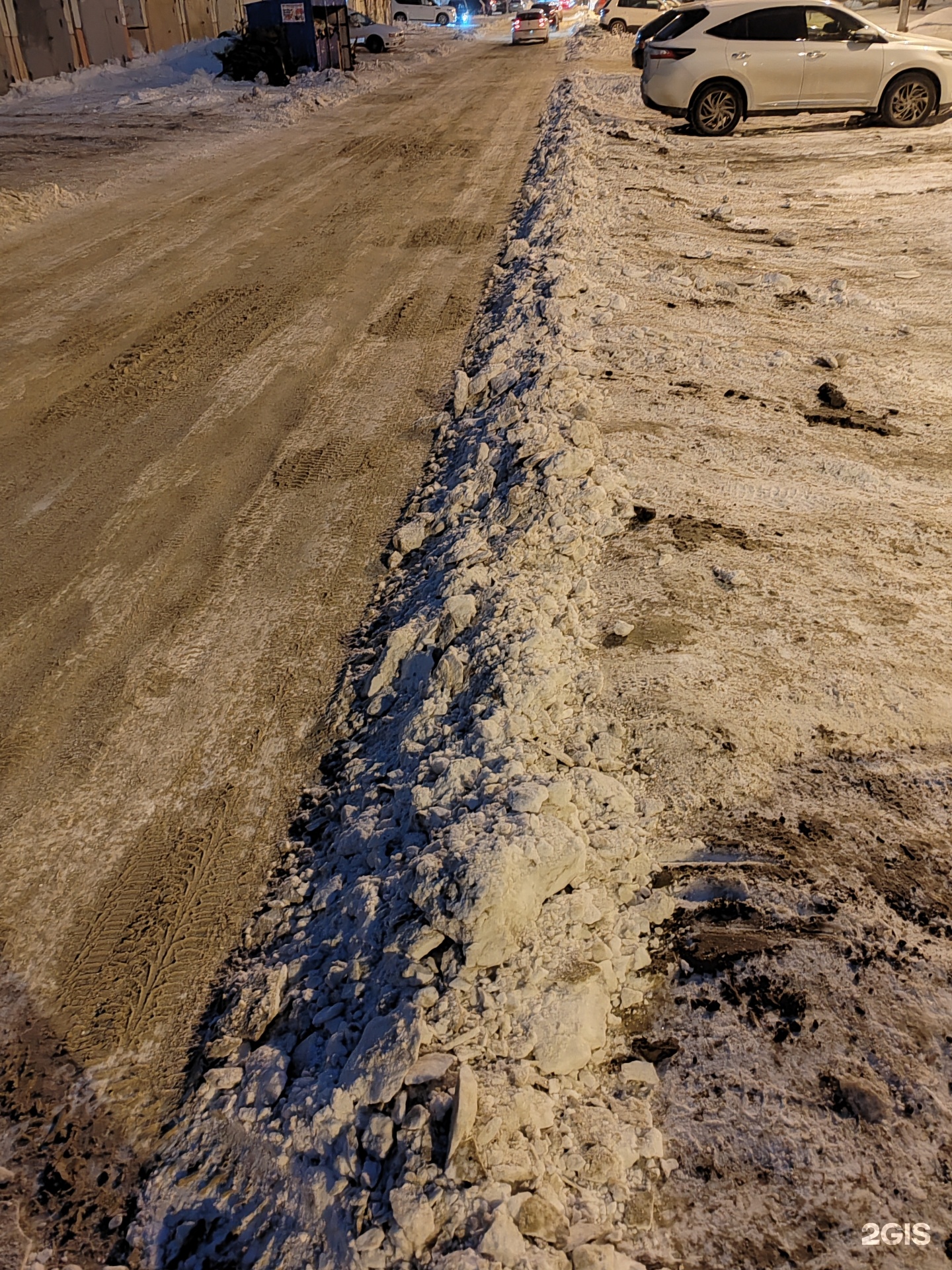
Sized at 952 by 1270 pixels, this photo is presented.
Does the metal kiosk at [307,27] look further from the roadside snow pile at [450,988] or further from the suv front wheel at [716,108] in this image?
the roadside snow pile at [450,988]

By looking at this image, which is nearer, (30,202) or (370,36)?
(30,202)

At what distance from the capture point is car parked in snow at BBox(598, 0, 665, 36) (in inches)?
1145

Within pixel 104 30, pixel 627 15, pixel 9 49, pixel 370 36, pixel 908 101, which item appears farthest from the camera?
pixel 627 15

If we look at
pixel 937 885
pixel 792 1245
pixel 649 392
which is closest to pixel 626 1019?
pixel 792 1245

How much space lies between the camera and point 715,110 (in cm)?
1427

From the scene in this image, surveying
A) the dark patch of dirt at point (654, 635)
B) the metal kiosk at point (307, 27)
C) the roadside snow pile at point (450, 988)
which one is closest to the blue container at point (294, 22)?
the metal kiosk at point (307, 27)

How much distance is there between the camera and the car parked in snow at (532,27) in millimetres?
30922

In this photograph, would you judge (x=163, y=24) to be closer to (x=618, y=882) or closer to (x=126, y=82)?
(x=126, y=82)

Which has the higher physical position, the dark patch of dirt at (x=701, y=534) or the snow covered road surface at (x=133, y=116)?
the snow covered road surface at (x=133, y=116)

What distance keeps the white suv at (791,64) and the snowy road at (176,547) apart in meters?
6.21

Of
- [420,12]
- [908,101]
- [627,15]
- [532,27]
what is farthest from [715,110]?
[420,12]

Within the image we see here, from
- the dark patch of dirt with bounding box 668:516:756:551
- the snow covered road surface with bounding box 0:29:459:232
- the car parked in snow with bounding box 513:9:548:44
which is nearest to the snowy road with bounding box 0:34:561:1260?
the dark patch of dirt with bounding box 668:516:756:551

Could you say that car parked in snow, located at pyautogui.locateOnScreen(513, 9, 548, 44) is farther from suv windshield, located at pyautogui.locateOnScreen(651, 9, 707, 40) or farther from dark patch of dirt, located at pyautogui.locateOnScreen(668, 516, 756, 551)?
dark patch of dirt, located at pyautogui.locateOnScreen(668, 516, 756, 551)

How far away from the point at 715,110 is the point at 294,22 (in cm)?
1261
